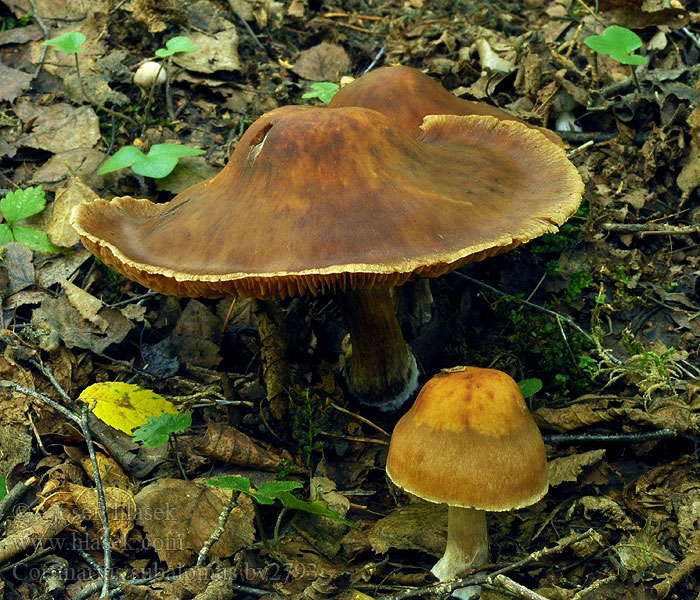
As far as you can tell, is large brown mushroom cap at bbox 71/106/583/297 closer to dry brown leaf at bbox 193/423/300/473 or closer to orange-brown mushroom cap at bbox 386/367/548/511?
orange-brown mushroom cap at bbox 386/367/548/511

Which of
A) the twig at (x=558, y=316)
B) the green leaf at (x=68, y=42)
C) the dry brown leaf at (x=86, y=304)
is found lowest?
the dry brown leaf at (x=86, y=304)

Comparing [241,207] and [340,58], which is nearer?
[241,207]

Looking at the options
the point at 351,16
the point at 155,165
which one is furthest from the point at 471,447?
the point at 351,16

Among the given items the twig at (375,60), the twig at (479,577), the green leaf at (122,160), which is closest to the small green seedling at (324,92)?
the twig at (375,60)

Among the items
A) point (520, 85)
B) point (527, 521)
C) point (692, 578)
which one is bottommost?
point (527, 521)

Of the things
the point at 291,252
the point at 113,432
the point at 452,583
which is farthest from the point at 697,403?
the point at 113,432

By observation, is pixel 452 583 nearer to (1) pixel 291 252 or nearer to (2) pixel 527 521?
(2) pixel 527 521

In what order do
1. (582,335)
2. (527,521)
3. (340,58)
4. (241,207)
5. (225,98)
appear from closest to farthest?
(241,207)
(527,521)
(582,335)
(225,98)
(340,58)

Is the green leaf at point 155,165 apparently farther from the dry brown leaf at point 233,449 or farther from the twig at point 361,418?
the twig at point 361,418
